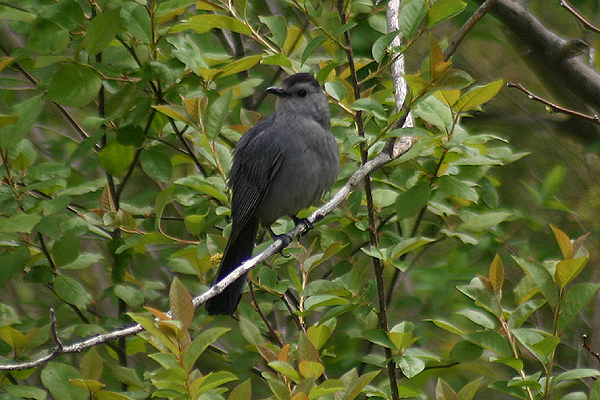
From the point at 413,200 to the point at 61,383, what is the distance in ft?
5.56

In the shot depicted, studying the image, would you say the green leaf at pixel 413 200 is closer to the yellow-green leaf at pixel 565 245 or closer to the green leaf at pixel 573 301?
the yellow-green leaf at pixel 565 245

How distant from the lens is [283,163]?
14.8 ft

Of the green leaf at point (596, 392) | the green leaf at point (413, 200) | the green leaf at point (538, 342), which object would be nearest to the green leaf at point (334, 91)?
the green leaf at point (413, 200)

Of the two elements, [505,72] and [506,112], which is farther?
[505,72]

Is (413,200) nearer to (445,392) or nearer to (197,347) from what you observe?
(445,392)

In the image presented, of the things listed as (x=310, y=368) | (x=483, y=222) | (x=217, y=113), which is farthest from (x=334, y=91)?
(x=310, y=368)

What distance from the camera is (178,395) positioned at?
8.14ft

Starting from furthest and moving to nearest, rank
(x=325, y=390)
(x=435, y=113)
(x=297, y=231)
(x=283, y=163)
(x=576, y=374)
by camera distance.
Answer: (x=283, y=163)
(x=297, y=231)
(x=435, y=113)
(x=576, y=374)
(x=325, y=390)

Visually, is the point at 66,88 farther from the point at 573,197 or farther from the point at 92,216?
the point at 573,197

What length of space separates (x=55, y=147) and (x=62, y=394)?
2719mm

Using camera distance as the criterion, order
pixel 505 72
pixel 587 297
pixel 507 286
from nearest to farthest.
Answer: pixel 587 297, pixel 507 286, pixel 505 72

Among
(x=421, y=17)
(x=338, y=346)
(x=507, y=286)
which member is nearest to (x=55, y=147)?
(x=338, y=346)

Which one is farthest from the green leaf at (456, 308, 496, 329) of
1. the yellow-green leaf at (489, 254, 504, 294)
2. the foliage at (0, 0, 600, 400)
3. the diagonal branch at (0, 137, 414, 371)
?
the diagonal branch at (0, 137, 414, 371)

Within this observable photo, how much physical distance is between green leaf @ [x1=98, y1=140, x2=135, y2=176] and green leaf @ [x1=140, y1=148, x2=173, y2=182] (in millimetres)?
84
